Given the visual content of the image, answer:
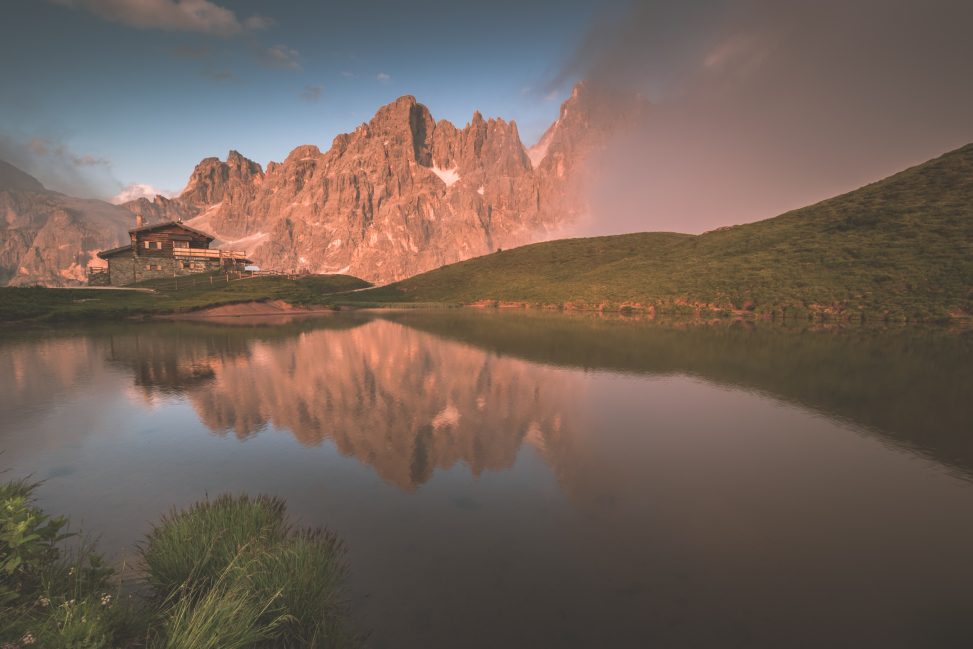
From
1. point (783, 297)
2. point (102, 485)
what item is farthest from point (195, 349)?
point (783, 297)

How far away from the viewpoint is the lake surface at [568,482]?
6.30 meters

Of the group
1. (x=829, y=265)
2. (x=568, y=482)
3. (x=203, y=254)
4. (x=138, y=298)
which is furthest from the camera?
(x=203, y=254)

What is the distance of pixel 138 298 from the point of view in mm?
59031

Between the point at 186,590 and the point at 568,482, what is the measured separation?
8315mm

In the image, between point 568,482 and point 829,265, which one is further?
point 829,265

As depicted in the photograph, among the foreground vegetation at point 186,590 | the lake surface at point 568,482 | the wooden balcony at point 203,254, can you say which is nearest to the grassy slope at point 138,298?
the wooden balcony at point 203,254

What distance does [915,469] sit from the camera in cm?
1142

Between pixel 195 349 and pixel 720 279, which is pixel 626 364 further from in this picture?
pixel 720 279

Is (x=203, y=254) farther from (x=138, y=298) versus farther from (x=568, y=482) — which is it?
(x=568, y=482)

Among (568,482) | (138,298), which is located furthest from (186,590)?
(138,298)

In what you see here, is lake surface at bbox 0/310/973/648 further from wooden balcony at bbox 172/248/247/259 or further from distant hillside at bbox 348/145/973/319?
wooden balcony at bbox 172/248/247/259

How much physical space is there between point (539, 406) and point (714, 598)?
1111 cm

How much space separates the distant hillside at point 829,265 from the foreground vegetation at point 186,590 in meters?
75.1

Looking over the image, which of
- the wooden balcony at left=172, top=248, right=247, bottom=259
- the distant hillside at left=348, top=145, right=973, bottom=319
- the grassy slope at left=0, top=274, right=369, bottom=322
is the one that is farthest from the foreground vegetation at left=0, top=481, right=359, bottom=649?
the wooden balcony at left=172, top=248, right=247, bottom=259
